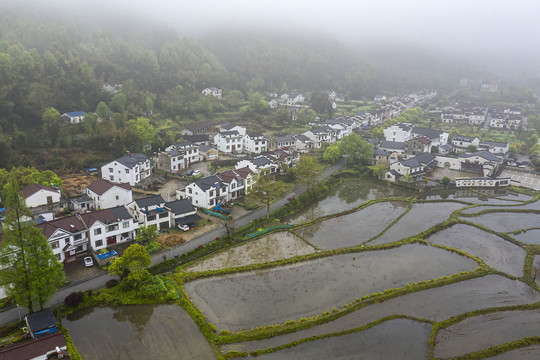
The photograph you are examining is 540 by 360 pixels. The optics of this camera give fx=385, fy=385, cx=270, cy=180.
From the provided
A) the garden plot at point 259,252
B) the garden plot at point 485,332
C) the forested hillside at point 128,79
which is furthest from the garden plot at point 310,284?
the forested hillside at point 128,79

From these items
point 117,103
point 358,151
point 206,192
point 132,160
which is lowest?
point 358,151

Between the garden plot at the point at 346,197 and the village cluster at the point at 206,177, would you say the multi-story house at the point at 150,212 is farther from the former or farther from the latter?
the garden plot at the point at 346,197

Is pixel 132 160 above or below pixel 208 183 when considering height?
below

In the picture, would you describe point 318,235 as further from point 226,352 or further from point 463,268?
point 226,352

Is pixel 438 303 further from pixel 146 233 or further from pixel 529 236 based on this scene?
pixel 146 233

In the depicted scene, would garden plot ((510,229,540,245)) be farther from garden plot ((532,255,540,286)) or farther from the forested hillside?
the forested hillside

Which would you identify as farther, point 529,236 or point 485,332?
point 529,236

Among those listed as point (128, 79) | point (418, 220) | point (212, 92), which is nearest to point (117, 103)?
point (128, 79)

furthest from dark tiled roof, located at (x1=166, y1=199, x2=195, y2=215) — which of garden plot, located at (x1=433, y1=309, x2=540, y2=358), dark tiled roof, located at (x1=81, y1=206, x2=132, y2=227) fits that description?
garden plot, located at (x1=433, y1=309, x2=540, y2=358)
